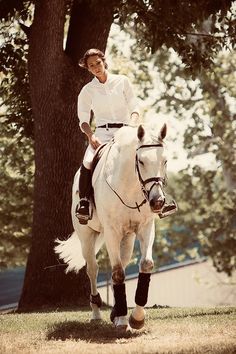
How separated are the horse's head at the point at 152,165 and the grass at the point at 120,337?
1.52m

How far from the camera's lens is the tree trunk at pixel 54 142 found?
12.5 meters

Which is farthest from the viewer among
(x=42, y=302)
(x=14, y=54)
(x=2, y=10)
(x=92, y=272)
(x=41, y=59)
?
(x=14, y=54)

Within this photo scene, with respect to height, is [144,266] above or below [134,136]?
below

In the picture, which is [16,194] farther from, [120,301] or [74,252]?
[120,301]

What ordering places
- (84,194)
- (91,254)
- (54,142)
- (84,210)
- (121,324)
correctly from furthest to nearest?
(54,142) < (91,254) < (84,194) < (84,210) < (121,324)

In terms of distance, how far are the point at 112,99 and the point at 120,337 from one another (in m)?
3.36

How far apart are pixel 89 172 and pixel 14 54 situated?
872 centimetres

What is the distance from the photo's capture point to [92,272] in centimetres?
1004

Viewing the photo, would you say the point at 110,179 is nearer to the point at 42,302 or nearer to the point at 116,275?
the point at 116,275

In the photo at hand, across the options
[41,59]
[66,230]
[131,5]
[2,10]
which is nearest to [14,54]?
[2,10]

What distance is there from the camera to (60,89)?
44.0ft

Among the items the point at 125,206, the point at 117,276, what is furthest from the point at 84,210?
the point at 117,276

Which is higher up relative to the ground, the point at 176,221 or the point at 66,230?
the point at 66,230

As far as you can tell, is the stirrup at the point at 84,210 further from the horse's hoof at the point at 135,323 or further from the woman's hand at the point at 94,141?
the horse's hoof at the point at 135,323
